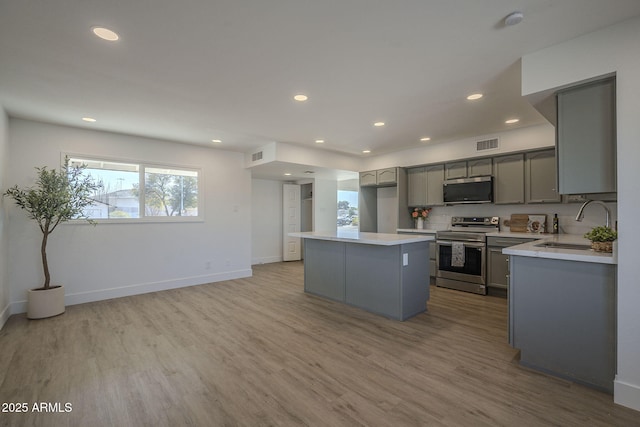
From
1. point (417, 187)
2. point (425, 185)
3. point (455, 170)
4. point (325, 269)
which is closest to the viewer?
point (325, 269)

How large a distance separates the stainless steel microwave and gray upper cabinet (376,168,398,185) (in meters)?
Result: 0.99

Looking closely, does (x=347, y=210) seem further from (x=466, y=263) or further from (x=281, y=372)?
(x=281, y=372)

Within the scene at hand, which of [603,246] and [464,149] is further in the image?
[464,149]

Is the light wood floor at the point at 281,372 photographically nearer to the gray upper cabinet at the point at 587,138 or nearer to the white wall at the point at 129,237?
the white wall at the point at 129,237

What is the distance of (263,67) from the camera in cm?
253

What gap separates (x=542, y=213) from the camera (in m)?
4.50

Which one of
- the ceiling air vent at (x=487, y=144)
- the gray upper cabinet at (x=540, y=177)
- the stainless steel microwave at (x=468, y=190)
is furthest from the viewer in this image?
the stainless steel microwave at (x=468, y=190)

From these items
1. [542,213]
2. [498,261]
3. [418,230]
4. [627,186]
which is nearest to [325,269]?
[418,230]

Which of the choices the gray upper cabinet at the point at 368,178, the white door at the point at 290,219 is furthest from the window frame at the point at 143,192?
the gray upper cabinet at the point at 368,178

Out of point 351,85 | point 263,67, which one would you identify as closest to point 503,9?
point 351,85

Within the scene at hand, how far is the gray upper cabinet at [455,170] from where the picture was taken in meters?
5.09

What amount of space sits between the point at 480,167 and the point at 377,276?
2.85 m

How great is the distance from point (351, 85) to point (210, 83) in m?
1.38

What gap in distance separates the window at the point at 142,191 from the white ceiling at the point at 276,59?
0.76 meters
